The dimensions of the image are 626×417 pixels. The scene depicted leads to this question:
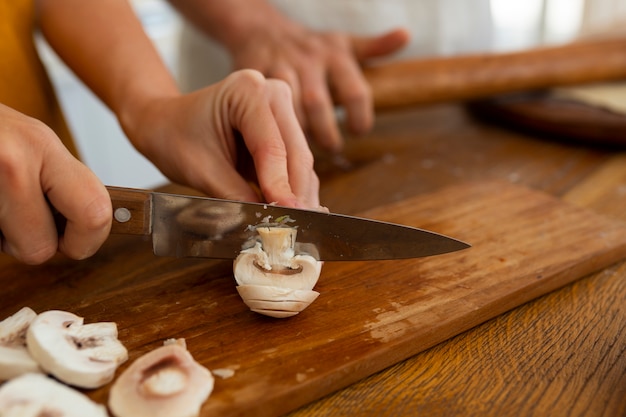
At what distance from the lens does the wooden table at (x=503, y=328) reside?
0.95 meters

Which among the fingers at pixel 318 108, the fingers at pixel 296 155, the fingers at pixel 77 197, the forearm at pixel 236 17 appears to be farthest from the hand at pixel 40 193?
the forearm at pixel 236 17

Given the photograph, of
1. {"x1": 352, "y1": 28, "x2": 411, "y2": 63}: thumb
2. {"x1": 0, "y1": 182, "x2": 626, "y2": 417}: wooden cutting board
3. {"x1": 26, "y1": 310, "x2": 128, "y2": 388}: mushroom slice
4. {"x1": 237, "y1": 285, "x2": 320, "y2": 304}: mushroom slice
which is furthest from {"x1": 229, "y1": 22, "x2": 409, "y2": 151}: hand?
{"x1": 26, "y1": 310, "x2": 128, "y2": 388}: mushroom slice

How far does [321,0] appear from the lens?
7.59 ft

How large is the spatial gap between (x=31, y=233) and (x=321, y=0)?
157 cm

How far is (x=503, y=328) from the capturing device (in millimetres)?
1133

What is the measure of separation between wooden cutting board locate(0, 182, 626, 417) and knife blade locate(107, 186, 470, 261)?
7 cm

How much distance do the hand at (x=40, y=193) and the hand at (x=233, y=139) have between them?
0.91ft

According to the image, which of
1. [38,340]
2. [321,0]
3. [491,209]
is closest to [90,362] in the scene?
[38,340]

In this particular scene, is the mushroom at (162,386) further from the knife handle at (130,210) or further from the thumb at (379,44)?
the thumb at (379,44)

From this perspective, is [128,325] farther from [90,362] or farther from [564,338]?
[564,338]

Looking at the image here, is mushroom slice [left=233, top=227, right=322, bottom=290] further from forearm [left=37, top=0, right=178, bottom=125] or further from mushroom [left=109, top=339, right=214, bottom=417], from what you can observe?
forearm [left=37, top=0, right=178, bottom=125]

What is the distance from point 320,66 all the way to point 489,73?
1.83 feet

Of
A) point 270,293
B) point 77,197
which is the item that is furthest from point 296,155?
point 77,197

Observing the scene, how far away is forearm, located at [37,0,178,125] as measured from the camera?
1.44 metres
